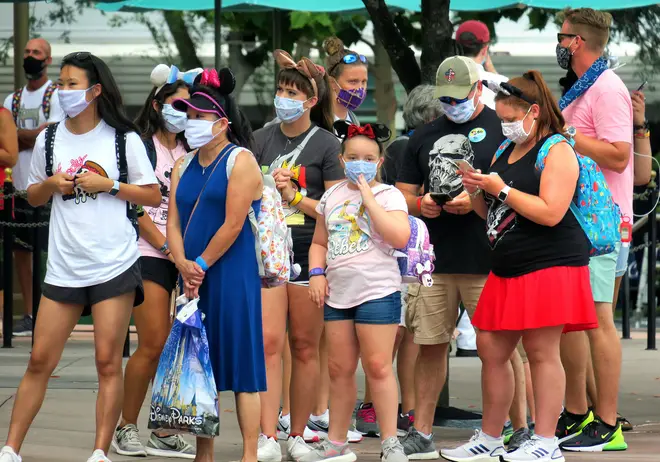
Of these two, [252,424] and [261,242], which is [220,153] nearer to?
[261,242]

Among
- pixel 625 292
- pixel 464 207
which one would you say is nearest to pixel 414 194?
pixel 464 207

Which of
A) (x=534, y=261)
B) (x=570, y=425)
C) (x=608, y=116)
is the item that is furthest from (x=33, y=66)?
(x=534, y=261)

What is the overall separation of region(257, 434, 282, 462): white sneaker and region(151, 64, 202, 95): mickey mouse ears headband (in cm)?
182

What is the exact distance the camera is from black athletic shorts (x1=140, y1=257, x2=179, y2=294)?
666cm

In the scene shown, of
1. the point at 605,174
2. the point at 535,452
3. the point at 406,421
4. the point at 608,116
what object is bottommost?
the point at 406,421

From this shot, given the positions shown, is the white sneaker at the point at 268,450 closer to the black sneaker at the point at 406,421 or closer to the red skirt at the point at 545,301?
the black sneaker at the point at 406,421

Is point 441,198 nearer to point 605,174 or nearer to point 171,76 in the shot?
point 605,174

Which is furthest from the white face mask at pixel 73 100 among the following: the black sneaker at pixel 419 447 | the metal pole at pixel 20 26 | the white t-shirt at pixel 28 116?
the metal pole at pixel 20 26

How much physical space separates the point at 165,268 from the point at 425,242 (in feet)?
4.61

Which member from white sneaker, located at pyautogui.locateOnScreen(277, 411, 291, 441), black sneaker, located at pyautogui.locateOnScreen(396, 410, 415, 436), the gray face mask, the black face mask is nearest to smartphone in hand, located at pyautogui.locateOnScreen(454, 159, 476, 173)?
the gray face mask

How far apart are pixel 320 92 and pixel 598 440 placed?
94.7 inches

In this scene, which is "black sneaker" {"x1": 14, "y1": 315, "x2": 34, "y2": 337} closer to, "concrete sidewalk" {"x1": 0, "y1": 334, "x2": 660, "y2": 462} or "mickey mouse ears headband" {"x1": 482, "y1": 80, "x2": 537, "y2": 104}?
"concrete sidewalk" {"x1": 0, "y1": 334, "x2": 660, "y2": 462}

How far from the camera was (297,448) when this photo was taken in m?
6.53

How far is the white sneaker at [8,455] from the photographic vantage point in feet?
19.5
